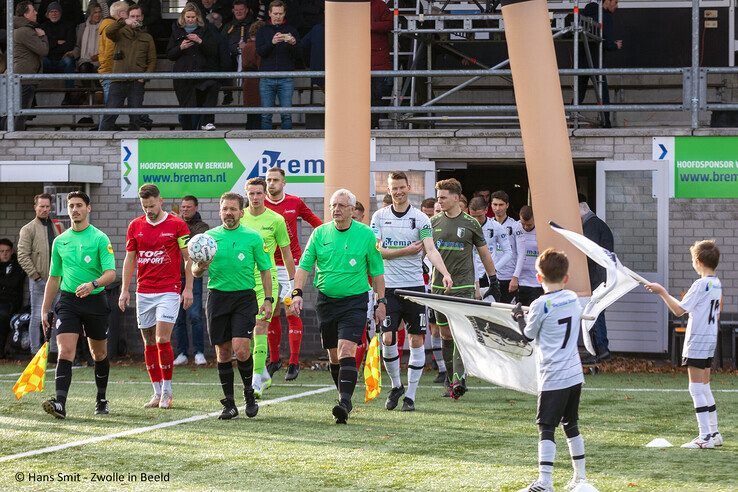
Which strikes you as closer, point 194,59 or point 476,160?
point 476,160

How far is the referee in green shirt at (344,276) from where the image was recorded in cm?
1091

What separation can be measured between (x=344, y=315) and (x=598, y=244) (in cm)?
564

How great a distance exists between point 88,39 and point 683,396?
1184 centimetres

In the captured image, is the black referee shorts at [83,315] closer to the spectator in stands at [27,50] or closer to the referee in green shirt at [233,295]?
the referee in green shirt at [233,295]

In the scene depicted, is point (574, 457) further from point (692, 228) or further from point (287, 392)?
point (692, 228)

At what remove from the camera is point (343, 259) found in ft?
36.0

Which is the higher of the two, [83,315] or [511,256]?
[511,256]

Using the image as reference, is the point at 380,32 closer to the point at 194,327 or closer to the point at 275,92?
the point at 275,92

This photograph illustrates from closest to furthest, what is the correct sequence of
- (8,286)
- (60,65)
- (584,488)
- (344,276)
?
(584,488), (344,276), (8,286), (60,65)

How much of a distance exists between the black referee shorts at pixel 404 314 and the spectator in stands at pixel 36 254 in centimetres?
645

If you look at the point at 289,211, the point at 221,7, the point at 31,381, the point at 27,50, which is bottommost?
the point at 31,381

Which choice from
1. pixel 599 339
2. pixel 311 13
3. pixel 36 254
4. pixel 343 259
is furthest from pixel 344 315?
pixel 311 13

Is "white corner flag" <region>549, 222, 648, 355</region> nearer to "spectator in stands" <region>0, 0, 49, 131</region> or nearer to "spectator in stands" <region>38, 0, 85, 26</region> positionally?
"spectator in stands" <region>0, 0, 49, 131</region>

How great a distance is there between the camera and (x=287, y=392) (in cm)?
1326
